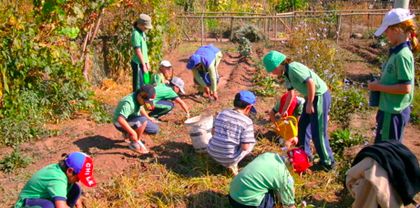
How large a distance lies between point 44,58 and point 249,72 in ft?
15.7

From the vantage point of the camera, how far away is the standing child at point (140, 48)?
24.4ft

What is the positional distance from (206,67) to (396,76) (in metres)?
4.29

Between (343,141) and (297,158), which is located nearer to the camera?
(297,158)

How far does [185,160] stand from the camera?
19.7 ft

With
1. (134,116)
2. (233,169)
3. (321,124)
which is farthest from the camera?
(134,116)

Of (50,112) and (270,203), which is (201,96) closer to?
(50,112)

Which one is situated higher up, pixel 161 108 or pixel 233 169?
pixel 161 108

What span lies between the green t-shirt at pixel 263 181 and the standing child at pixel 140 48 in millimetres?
3719

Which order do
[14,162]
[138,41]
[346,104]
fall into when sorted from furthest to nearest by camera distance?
[346,104] → [138,41] → [14,162]

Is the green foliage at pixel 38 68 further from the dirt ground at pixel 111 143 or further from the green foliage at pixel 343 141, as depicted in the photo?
the green foliage at pixel 343 141

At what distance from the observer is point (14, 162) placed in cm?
562

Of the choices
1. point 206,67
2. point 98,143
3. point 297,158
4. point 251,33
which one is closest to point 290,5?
point 251,33

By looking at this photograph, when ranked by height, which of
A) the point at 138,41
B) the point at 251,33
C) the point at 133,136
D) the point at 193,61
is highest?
the point at 138,41

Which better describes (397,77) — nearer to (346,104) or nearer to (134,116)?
(134,116)
